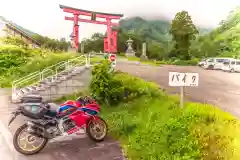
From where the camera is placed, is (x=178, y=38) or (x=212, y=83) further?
(x=212, y=83)

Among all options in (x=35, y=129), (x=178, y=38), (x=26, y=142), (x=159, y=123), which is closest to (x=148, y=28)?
(x=178, y=38)

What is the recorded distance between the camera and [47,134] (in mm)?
2150

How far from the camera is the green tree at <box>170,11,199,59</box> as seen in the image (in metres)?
1.96

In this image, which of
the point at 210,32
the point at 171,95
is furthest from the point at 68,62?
the point at 210,32

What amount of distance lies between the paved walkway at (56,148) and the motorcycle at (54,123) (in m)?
0.05

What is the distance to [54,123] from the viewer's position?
220 centimetres

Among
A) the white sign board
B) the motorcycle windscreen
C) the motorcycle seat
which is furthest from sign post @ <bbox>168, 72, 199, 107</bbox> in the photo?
the motorcycle seat

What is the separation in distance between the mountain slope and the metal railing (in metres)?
0.33

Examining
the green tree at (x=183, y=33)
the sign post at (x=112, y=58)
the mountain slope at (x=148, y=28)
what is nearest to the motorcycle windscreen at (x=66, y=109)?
the sign post at (x=112, y=58)

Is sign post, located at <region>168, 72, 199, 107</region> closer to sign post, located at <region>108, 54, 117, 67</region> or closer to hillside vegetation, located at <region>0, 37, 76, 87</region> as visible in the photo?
sign post, located at <region>108, 54, 117, 67</region>

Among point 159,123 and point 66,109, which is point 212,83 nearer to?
point 159,123

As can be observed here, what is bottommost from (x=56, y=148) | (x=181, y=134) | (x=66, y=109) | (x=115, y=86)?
(x=56, y=148)

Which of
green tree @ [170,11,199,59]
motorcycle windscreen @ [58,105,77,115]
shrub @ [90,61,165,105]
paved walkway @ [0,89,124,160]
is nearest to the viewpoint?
green tree @ [170,11,199,59]

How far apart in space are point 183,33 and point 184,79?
29 cm
